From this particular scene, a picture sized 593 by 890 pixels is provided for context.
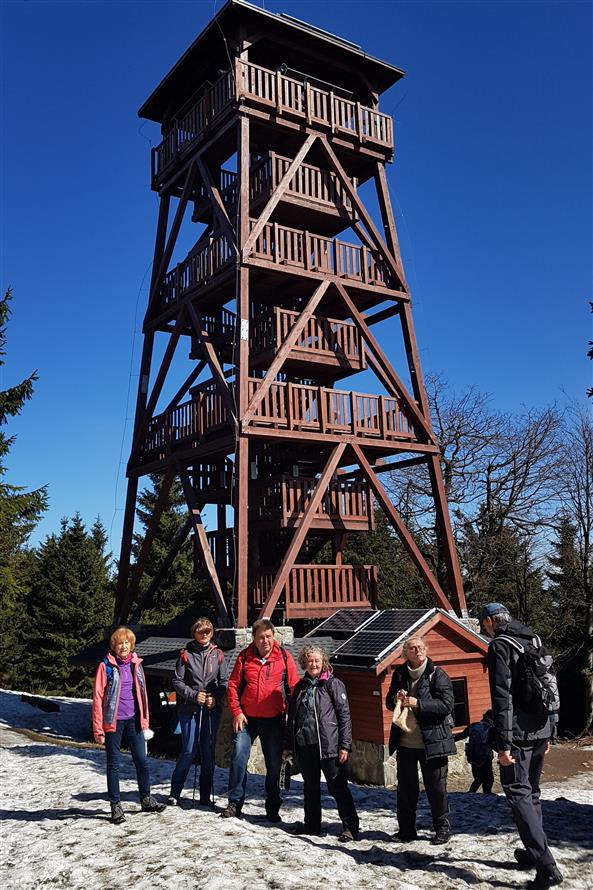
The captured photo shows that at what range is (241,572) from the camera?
1541 centimetres

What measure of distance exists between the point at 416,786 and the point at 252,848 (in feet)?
5.09

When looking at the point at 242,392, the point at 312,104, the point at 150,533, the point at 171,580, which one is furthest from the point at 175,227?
the point at 171,580

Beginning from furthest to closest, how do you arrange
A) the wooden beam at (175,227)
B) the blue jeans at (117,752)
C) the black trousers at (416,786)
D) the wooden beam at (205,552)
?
the wooden beam at (175,227), the wooden beam at (205,552), the blue jeans at (117,752), the black trousers at (416,786)

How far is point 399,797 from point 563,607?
2717 cm

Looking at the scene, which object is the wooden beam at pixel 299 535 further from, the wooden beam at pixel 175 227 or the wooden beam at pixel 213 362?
the wooden beam at pixel 175 227

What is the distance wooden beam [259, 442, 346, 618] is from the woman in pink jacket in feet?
24.8

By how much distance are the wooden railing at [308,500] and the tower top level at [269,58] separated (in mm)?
10657

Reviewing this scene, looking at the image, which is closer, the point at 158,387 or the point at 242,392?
the point at 242,392

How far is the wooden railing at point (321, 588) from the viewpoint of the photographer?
17594mm

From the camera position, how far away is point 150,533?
20047mm

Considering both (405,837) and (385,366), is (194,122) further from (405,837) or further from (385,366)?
(405,837)

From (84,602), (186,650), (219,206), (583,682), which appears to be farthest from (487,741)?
(84,602)

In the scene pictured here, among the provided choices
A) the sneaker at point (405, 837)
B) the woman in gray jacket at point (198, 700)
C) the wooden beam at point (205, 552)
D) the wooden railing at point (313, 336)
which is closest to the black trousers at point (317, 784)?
the sneaker at point (405, 837)

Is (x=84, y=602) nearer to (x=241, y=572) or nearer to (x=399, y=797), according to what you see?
(x=241, y=572)
